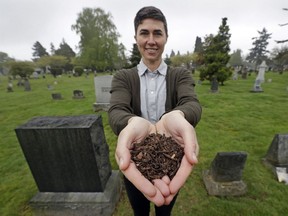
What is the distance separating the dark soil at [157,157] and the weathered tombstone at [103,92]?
308 inches

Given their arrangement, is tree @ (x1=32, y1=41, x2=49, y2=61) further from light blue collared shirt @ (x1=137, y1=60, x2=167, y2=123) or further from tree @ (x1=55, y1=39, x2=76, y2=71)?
light blue collared shirt @ (x1=137, y1=60, x2=167, y2=123)

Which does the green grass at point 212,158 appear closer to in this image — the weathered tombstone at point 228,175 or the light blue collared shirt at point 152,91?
the weathered tombstone at point 228,175

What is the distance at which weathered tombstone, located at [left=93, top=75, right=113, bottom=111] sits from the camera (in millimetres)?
9055

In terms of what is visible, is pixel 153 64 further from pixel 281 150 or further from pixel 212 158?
pixel 281 150

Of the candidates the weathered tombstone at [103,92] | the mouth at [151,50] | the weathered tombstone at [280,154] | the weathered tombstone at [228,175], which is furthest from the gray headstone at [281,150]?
the weathered tombstone at [103,92]

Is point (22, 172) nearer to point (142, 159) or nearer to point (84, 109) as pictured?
point (142, 159)

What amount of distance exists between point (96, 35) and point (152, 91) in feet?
126

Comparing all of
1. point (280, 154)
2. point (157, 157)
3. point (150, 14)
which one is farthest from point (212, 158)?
point (150, 14)

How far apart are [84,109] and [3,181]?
6.01m

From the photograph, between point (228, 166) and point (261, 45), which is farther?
point (261, 45)

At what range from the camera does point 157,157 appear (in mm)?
1439

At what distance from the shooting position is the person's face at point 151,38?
166 cm

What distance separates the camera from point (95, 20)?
35.5m

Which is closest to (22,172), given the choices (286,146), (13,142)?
(13,142)
